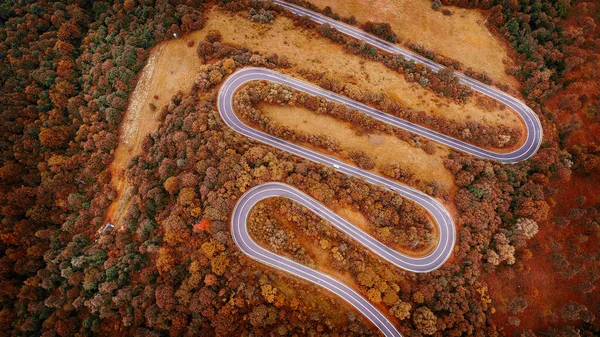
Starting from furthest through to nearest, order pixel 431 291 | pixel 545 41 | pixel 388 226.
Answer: pixel 545 41, pixel 388 226, pixel 431 291

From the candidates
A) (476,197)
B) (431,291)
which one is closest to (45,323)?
(431,291)

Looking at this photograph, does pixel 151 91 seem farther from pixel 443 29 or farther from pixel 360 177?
pixel 443 29

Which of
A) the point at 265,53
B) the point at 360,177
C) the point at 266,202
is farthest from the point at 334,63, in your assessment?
the point at 266,202

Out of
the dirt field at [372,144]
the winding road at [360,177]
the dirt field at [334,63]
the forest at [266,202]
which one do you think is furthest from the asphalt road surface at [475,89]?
the dirt field at [372,144]

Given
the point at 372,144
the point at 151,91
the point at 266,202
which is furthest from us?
the point at 151,91

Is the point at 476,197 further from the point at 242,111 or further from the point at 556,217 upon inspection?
the point at 242,111

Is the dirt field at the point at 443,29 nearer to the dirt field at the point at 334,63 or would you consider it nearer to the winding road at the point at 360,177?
the winding road at the point at 360,177
